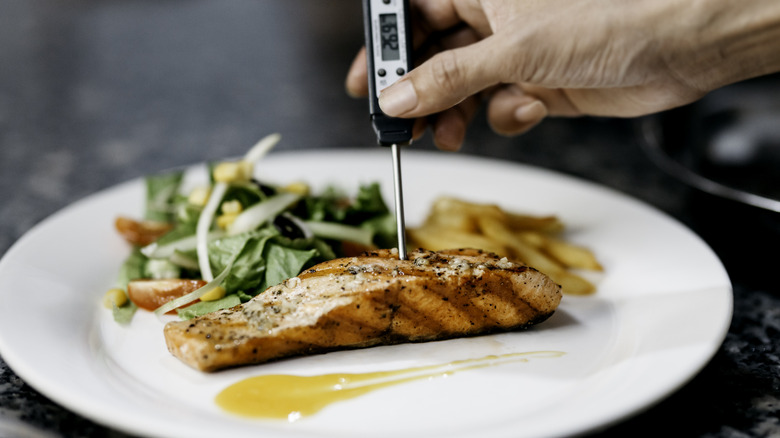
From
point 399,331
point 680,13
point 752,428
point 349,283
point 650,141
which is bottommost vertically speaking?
point 752,428

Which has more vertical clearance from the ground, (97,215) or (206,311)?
(97,215)

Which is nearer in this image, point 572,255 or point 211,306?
point 211,306

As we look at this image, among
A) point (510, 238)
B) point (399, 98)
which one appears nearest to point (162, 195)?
point (399, 98)

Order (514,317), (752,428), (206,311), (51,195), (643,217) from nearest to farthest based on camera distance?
(752,428), (514,317), (206,311), (643,217), (51,195)

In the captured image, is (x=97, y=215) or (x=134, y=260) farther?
(x=97, y=215)

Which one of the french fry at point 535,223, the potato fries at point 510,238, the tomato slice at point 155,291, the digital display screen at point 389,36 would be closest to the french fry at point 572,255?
the potato fries at point 510,238

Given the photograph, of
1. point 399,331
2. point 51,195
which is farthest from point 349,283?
point 51,195

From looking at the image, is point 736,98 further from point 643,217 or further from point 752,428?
point 752,428

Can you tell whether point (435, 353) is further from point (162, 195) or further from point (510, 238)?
point (162, 195)
